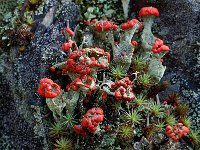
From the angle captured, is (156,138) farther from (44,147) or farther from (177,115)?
(44,147)

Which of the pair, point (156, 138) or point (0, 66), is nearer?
point (156, 138)

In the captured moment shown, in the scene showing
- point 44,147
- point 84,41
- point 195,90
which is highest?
point 84,41

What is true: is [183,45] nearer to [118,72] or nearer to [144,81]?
[144,81]

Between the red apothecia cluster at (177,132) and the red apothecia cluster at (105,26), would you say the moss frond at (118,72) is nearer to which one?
the red apothecia cluster at (105,26)

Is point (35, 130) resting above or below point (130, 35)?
below

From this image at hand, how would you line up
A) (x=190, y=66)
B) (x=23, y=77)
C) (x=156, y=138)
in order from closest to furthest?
(x=156, y=138), (x=23, y=77), (x=190, y=66)

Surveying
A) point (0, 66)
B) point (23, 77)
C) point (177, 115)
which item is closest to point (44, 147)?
point (23, 77)
